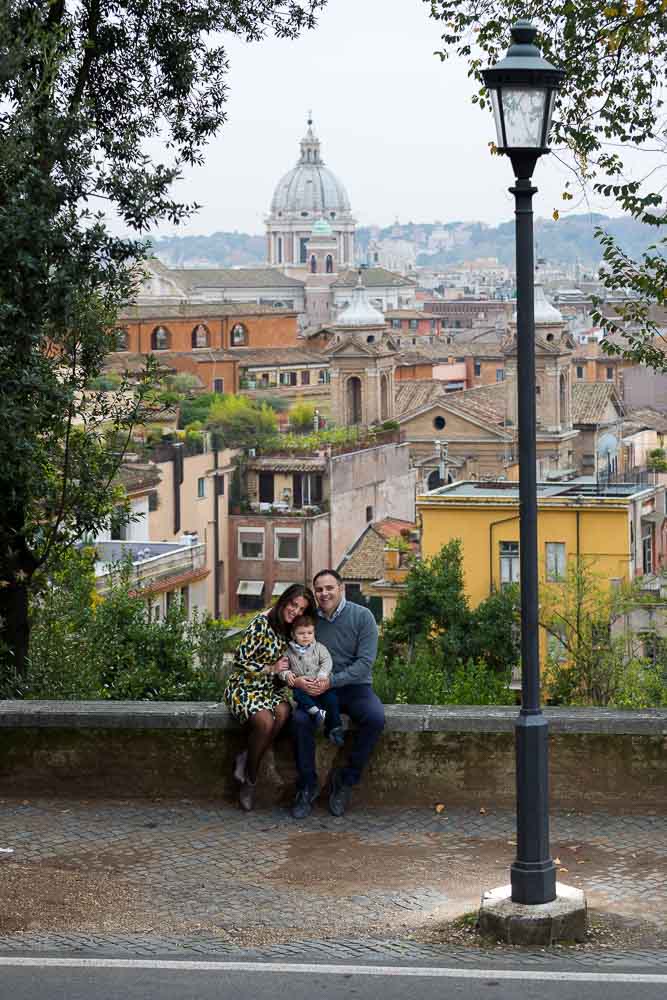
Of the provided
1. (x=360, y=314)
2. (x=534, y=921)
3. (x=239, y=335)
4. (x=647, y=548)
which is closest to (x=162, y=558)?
(x=647, y=548)

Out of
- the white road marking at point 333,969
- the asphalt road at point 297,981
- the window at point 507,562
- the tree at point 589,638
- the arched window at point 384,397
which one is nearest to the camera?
the asphalt road at point 297,981

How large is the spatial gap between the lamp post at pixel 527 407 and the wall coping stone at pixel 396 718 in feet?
4.38

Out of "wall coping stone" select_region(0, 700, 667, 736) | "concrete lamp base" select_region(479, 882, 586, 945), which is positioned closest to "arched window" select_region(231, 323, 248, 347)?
"wall coping stone" select_region(0, 700, 667, 736)

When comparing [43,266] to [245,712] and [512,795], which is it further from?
[512,795]

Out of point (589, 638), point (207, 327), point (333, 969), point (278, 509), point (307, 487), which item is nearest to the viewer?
point (333, 969)

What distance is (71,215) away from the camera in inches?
347

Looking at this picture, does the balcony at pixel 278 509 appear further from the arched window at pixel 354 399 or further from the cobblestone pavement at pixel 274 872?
the cobblestone pavement at pixel 274 872

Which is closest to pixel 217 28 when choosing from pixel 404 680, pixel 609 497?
pixel 404 680

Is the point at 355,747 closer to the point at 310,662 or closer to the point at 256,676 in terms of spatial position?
the point at 310,662

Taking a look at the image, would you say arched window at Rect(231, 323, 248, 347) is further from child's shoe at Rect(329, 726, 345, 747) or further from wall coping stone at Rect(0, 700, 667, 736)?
child's shoe at Rect(329, 726, 345, 747)

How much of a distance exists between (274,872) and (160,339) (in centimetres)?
10703

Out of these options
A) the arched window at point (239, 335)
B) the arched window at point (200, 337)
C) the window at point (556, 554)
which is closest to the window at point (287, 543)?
the window at point (556, 554)

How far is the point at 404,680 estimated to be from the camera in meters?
21.8

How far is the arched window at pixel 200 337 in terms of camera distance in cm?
11500
